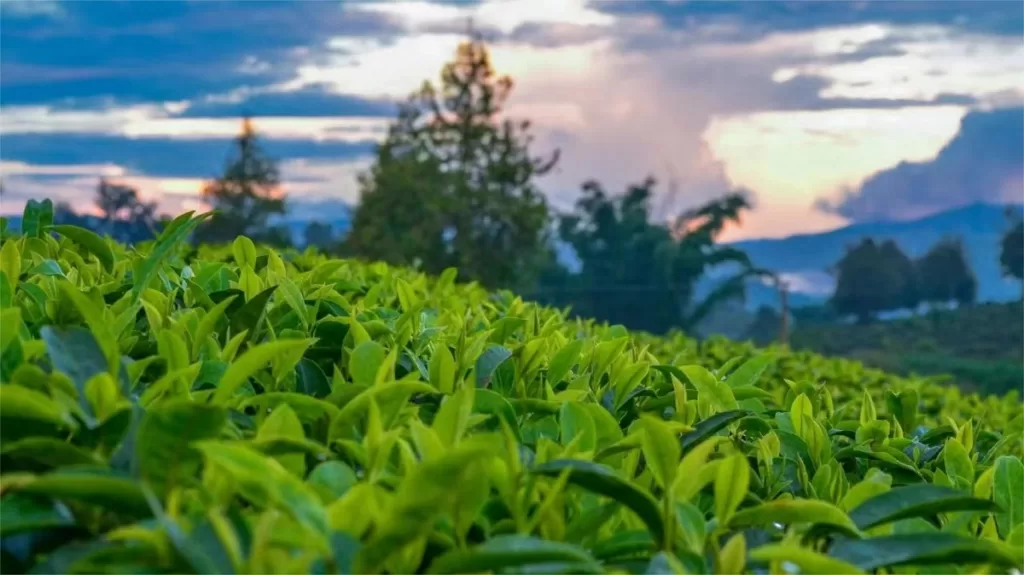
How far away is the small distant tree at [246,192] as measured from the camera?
34281 mm

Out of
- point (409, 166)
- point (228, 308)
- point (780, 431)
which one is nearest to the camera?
point (780, 431)

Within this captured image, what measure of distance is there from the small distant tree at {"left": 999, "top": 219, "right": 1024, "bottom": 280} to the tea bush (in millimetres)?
29911

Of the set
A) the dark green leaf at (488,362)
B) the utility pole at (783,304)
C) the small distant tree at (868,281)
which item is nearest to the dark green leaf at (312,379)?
the dark green leaf at (488,362)

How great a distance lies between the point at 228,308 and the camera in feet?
5.04

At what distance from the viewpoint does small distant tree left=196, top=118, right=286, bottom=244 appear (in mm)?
34281

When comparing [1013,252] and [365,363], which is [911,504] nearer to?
[365,363]

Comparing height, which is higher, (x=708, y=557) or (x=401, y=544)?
(x=401, y=544)

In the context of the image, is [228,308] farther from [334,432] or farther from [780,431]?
[780,431]

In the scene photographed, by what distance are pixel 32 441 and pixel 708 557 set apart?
25.4 inches

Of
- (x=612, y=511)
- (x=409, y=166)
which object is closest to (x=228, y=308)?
(x=612, y=511)

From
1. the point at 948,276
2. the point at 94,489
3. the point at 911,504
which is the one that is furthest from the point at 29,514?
the point at 948,276

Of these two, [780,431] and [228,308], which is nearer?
[780,431]

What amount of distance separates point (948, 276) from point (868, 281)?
2776 millimetres

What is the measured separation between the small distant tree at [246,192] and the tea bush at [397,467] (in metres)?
33.2
